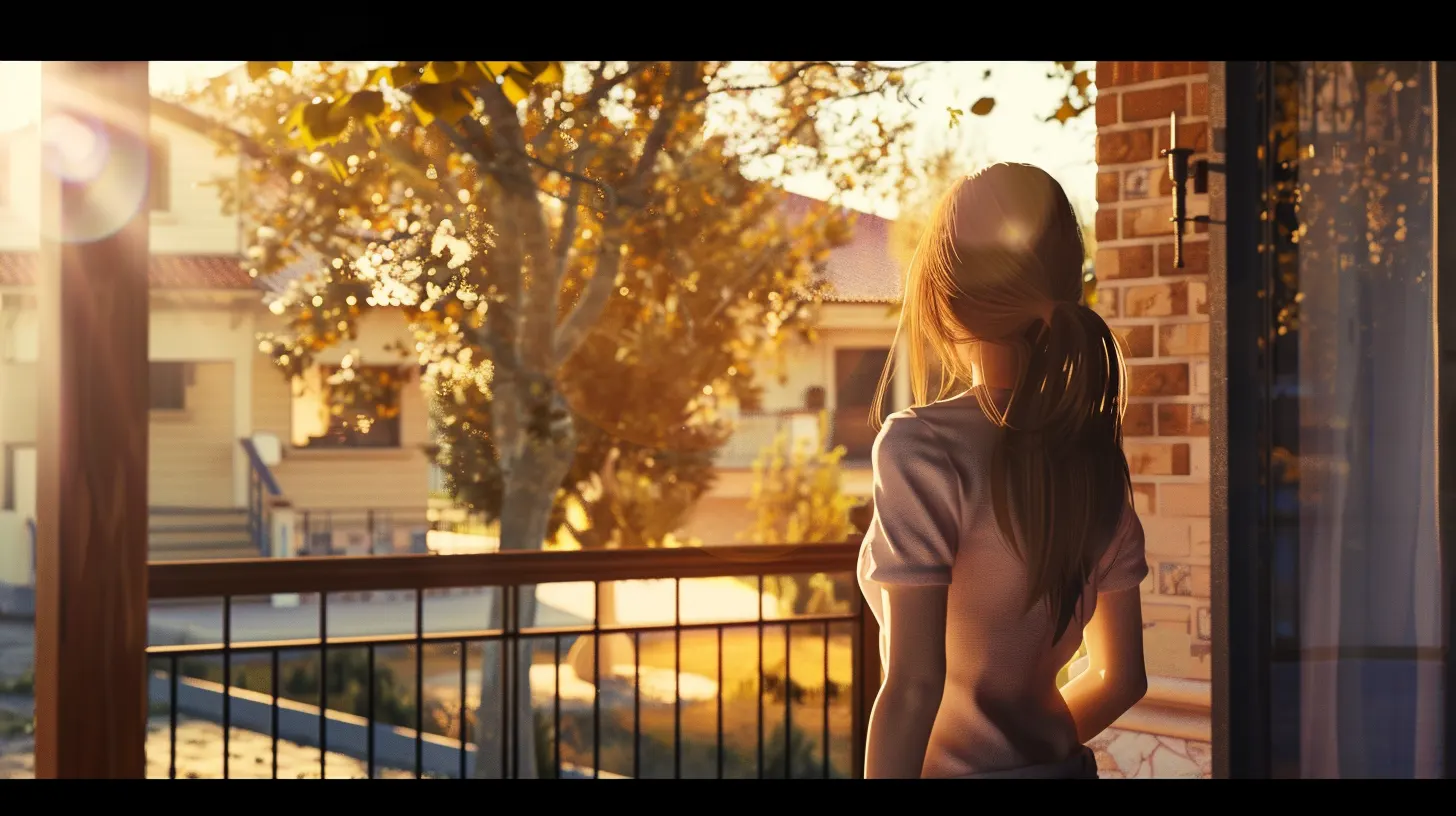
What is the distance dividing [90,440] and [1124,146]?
6.99 ft

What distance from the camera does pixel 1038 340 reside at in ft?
3.81

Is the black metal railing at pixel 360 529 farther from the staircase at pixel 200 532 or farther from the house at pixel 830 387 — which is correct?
the house at pixel 830 387

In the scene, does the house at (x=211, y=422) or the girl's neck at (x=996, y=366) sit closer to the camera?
the girl's neck at (x=996, y=366)

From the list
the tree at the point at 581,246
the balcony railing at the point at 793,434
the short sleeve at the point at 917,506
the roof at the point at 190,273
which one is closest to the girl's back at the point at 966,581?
the short sleeve at the point at 917,506

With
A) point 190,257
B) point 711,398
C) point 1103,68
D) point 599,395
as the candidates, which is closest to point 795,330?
point 711,398

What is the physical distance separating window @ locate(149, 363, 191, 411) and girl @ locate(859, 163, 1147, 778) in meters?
13.1

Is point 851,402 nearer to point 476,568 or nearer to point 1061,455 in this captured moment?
point 476,568

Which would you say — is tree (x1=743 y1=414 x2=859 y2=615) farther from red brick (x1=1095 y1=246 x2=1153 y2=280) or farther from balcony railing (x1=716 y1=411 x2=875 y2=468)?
red brick (x1=1095 y1=246 x2=1153 y2=280)

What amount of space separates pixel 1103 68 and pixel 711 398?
4869 millimetres

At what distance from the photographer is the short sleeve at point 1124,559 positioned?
123 centimetres

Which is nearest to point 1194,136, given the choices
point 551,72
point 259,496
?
point 551,72

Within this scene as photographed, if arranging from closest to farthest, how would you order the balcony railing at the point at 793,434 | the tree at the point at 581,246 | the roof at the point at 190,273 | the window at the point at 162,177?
the tree at the point at 581,246 → the balcony railing at the point at 793,434 → the window at the point at 162,177 → the roof at the point at 190,273

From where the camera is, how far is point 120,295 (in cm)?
185
